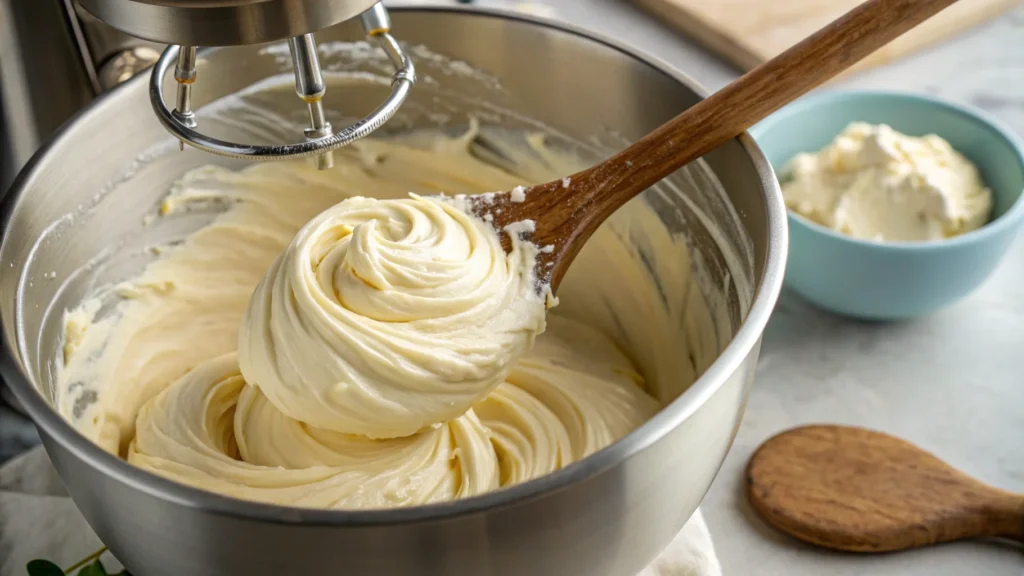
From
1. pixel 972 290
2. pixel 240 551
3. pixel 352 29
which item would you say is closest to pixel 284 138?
pixel 352 29

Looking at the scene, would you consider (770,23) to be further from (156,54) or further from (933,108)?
(156,54)

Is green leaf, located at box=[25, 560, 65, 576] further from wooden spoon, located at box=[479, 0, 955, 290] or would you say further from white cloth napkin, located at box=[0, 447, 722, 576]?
wooden spoon, located at box=[479, 0, 955, 290]

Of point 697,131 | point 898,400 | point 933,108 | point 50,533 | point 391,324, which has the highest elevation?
point 697,131

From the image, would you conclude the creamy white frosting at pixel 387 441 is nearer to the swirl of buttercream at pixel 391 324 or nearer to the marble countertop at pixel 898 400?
the swirl of buttercream at pixel 391 324

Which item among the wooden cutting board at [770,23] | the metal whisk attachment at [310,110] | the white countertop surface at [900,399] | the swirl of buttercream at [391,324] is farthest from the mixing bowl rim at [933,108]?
the metal whisk attachment at [310,110]

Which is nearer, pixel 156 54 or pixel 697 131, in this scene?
pixel 697 131

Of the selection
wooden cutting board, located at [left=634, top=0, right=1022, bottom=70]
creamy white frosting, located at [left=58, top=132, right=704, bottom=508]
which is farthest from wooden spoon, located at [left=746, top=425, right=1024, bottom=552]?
wooden cutting board, located at [left=634, top=0, right=1022, bottom=70]

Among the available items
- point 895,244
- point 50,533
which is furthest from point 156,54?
point 895,244

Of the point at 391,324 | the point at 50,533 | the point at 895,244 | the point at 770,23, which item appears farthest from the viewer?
the point at 770,23
